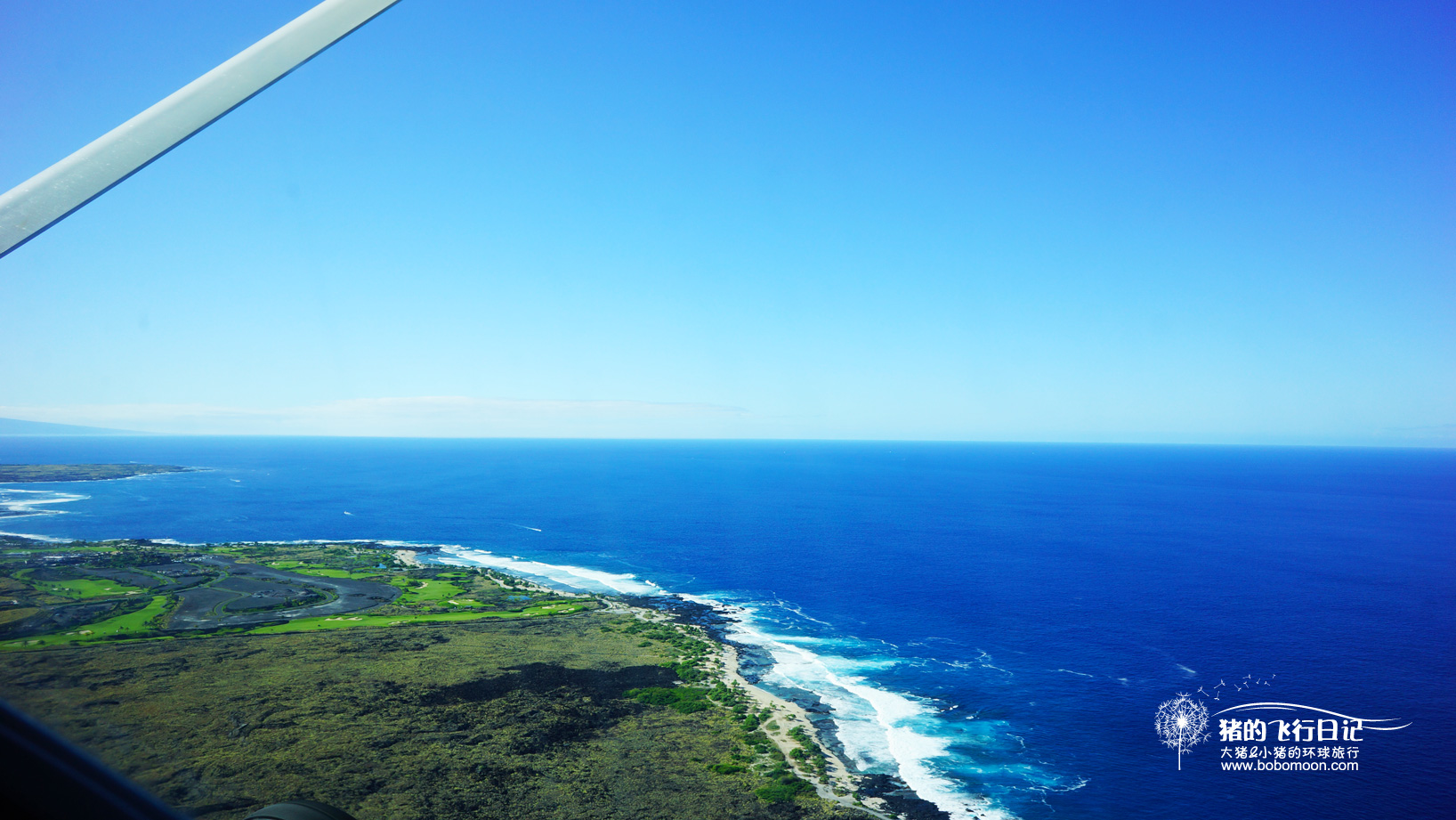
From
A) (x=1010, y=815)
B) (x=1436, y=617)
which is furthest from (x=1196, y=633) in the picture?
(x=1010, y=815)

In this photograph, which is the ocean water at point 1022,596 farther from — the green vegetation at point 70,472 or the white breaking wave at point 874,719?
the green vegetation at point 70,472

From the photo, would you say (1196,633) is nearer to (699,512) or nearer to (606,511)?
(699,512)

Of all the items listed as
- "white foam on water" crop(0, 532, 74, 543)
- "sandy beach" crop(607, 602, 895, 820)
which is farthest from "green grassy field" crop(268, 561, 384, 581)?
"sandy beach" crop(607, 602, 895, 820)

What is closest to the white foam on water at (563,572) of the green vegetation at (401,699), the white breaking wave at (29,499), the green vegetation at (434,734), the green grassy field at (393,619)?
the green grassy field at (393,619)

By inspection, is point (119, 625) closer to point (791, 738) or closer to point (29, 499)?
point (791, 738)

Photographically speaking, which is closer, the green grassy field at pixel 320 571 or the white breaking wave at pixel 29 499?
the green grassy field at pixel 320 571

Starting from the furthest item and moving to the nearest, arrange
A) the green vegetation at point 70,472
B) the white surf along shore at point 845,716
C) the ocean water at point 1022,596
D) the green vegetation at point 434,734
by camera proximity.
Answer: the green vegetation at point 70,472 → the ocean water at point 1022,596 → the white surf along shore at point 845,716 → the green vegetation at point 434,734

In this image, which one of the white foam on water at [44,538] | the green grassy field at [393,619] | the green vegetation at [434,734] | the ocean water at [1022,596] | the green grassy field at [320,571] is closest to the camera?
the green vegetation at [434,734]
